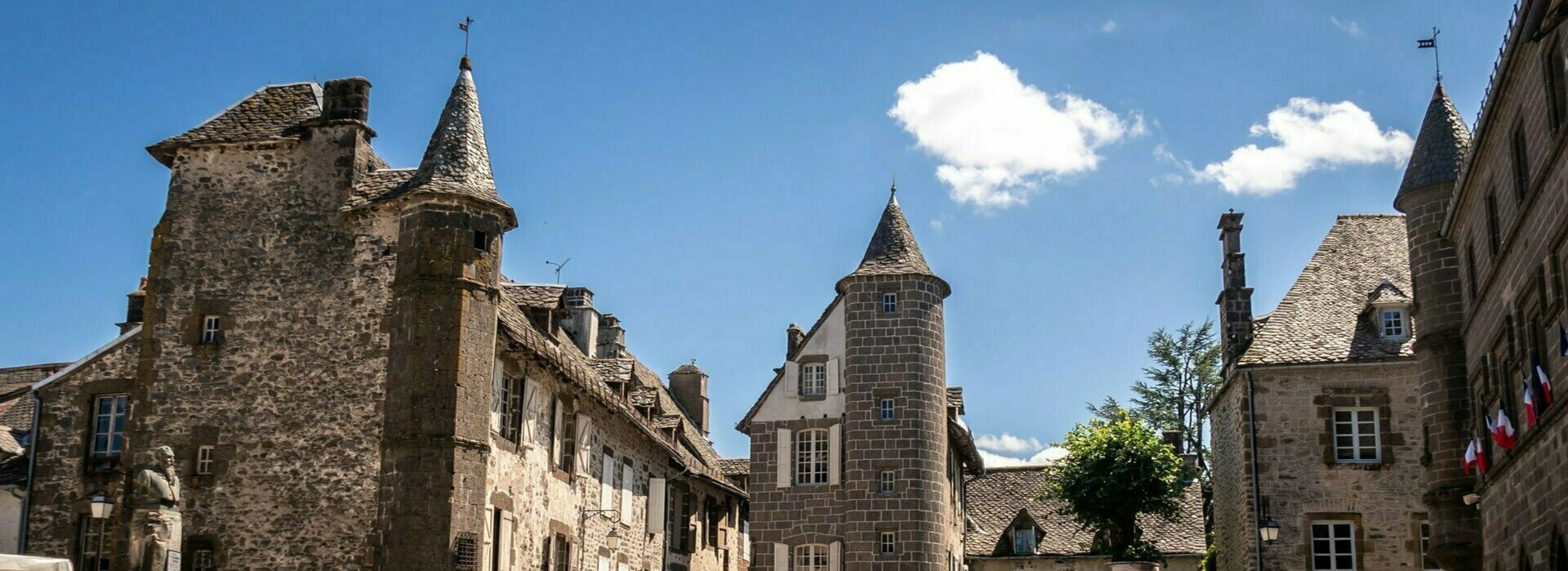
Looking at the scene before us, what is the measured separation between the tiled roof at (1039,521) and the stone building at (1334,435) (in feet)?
32.2

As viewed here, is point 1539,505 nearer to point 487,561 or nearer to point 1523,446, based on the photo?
point 1523,446

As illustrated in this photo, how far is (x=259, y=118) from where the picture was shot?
27.4 metres

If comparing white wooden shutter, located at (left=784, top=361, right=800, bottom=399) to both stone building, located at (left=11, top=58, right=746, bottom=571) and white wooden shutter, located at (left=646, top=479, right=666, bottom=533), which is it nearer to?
white wooden shutter, located at (left=646, top=479, right=666, bottom=533)

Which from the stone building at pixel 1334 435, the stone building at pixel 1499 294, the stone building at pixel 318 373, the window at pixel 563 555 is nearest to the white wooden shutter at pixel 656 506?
the window at pixel 563 555

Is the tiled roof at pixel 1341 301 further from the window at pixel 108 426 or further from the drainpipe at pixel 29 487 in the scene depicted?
the drainpipe at pixel 29 487

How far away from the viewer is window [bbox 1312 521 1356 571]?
106ft

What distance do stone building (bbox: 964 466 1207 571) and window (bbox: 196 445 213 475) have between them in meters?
24.9

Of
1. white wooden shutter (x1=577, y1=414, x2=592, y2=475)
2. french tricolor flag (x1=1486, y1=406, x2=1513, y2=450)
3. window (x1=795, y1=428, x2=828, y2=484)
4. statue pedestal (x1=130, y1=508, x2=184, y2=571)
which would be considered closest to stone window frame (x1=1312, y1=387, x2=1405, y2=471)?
window (x1=795, y1=428, x2=828, y2=484)

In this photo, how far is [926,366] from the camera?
35.1 metres

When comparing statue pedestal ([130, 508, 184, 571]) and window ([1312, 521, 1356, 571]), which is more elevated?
window ([1312, 521, 1356, 571])

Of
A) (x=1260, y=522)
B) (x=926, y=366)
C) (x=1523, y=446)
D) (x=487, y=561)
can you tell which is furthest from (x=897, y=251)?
(x=1523, y=446)

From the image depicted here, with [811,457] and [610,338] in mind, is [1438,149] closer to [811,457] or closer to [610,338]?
[811,457]

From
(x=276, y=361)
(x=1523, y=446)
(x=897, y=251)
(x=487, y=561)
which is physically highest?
(x=897, y=251)

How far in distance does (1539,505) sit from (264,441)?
63.0 ft
